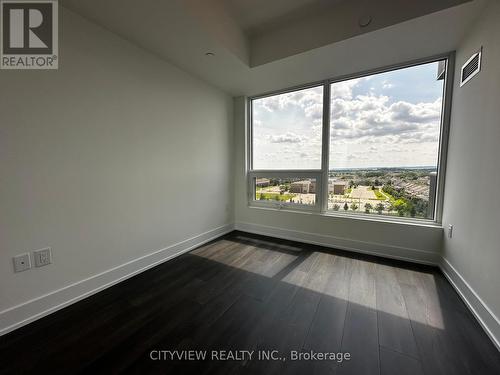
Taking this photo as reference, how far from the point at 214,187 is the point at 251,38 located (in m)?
2.00

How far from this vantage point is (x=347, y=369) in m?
1.08

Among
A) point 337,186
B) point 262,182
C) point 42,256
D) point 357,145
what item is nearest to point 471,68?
point 357,145

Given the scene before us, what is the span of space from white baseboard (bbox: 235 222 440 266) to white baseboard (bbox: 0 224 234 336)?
135 centimetres

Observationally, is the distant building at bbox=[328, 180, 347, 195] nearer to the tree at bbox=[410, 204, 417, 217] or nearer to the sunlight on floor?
the tree at bbox=[410, 204, 417, 217]

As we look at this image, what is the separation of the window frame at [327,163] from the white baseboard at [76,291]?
5.46 feet

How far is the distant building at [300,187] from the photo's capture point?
3.03 meters

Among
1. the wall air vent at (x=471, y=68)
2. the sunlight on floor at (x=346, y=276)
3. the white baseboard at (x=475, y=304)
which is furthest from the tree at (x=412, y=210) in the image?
the wall air vent at (x=471, y=68)

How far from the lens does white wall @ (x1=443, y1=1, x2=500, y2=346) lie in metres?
1.36

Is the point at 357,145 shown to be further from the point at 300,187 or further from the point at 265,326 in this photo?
the point at 265,326

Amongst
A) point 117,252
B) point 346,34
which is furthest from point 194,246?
point 346,34

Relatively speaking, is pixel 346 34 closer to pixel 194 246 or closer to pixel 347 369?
pixel 347 369

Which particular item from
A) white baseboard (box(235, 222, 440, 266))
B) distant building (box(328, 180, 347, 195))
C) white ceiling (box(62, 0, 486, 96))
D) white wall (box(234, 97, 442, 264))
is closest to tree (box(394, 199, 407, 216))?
white wall (box(234, 97, 442, 264))

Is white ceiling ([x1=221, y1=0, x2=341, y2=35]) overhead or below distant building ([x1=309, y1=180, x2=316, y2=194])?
overhead

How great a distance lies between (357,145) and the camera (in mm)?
2662
